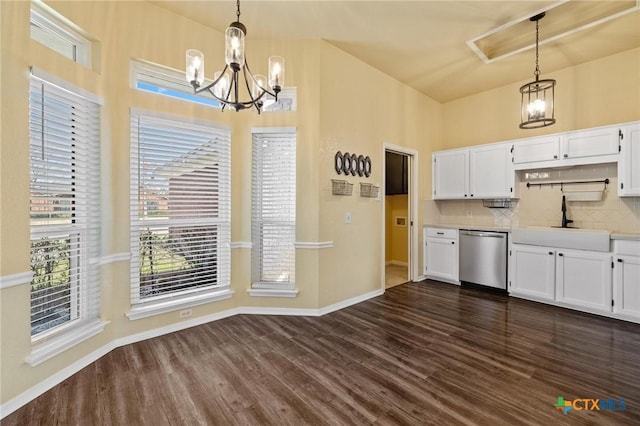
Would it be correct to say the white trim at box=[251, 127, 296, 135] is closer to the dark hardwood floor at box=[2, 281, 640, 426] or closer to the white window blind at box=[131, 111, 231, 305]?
the white window blind at box=[131, 111, 231, 305]

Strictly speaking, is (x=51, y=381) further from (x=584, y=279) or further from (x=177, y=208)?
(x=584, y=279)

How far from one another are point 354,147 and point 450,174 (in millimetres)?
2120

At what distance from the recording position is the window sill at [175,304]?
2713 millimetres

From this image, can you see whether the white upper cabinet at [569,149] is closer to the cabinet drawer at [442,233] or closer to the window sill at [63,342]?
the cabinet drawer at [442,233]

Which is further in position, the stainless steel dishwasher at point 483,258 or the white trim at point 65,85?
the stainless steel dishwasher at point 483,258

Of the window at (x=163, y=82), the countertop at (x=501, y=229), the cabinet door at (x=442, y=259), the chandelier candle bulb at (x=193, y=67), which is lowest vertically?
the cabinet door at (x=442, y=259)

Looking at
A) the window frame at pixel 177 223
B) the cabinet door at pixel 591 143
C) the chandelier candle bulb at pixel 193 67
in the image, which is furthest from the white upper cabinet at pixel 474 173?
the chandelier candle bulb at pixel 193 67

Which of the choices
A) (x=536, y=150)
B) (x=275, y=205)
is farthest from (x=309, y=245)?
(x=536, y=150)

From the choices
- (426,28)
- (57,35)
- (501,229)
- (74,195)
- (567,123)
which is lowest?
(501,229)

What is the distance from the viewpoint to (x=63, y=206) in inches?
88.0

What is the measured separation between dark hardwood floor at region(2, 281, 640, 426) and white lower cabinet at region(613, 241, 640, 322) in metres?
0.18

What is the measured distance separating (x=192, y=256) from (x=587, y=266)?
4.57 m

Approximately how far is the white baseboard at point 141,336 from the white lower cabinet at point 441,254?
125 centimetres

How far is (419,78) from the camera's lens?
434cm
